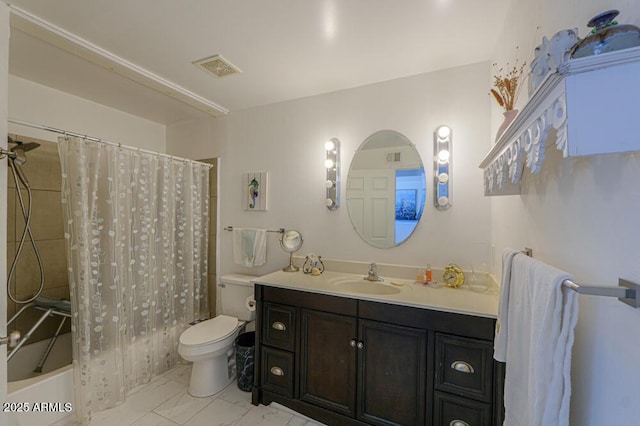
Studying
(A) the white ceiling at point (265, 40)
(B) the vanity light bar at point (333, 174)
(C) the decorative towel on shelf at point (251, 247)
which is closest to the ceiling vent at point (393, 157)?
(B) the vanity light bar at point (333, 174)

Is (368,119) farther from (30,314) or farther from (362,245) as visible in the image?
(30,314)

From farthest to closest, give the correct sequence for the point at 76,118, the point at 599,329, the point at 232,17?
the point at 76,118
the point at 232,17
the point at 599,329

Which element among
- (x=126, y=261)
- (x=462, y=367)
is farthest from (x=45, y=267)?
(x=462, y=367)

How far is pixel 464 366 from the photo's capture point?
136 centimetres

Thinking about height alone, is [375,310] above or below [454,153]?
below

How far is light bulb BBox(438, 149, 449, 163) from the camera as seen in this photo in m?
1.92

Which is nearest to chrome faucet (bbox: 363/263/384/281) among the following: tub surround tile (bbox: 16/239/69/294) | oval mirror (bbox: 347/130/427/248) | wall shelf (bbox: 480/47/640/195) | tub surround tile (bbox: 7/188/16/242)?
oval mirror (bbox: 347/130/427/248)

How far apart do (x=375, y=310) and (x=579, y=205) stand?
1119mm

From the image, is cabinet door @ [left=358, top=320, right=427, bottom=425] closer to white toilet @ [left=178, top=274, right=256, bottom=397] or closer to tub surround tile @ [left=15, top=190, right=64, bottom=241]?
white toilet @ [left=178, top=274, right=256, bottom=397]

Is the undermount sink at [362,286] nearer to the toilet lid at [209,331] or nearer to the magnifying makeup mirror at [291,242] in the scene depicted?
the magnifying makeup mirror at [291,242]

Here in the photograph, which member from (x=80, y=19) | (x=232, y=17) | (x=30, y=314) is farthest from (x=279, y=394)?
(x=80, y=19)

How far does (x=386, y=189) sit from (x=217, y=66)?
1.61 m

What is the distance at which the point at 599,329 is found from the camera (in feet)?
2.17

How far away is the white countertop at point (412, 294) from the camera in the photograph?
1413 mm
